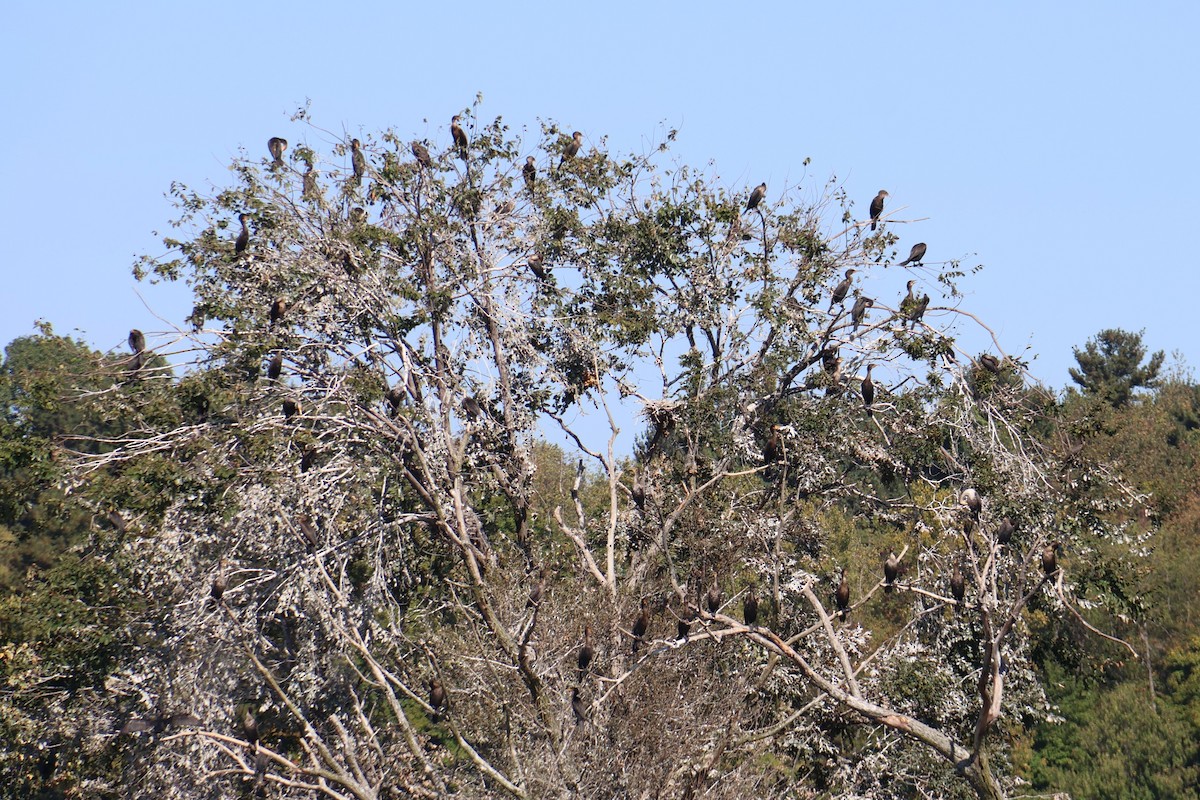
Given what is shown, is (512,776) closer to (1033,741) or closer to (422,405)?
(422,405)

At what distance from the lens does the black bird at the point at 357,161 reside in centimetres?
1414

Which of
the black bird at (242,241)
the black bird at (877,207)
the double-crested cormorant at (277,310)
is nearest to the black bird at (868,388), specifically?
the black bird at (877,207)

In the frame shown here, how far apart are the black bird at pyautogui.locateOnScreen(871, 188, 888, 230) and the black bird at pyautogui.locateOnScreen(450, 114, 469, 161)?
4604mm

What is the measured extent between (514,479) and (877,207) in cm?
500

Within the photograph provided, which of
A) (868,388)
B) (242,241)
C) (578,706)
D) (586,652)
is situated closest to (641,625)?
(586,652)

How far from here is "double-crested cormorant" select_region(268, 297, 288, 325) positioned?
12984mm

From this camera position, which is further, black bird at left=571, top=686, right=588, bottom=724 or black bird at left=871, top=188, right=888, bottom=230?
black bird at left=871, top=188, right=888, bottom=230

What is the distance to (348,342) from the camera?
45.6 feet

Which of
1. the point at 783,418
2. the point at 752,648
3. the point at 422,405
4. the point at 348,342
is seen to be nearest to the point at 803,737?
the point at 752,648

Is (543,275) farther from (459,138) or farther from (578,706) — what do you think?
(578,706)

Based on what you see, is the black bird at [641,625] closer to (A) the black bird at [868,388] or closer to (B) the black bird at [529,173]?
(A) the black bird at [868,388]

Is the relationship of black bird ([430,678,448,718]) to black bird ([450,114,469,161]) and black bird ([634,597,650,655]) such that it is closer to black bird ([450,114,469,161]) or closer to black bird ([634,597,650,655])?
black bird ([634,597,650,655])

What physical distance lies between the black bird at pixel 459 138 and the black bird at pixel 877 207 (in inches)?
181

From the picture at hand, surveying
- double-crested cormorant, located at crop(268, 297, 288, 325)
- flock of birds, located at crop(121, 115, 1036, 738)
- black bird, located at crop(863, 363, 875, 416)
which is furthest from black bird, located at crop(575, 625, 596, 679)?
double-crested cormorant, located at crop(268, 297, 288, 325)
